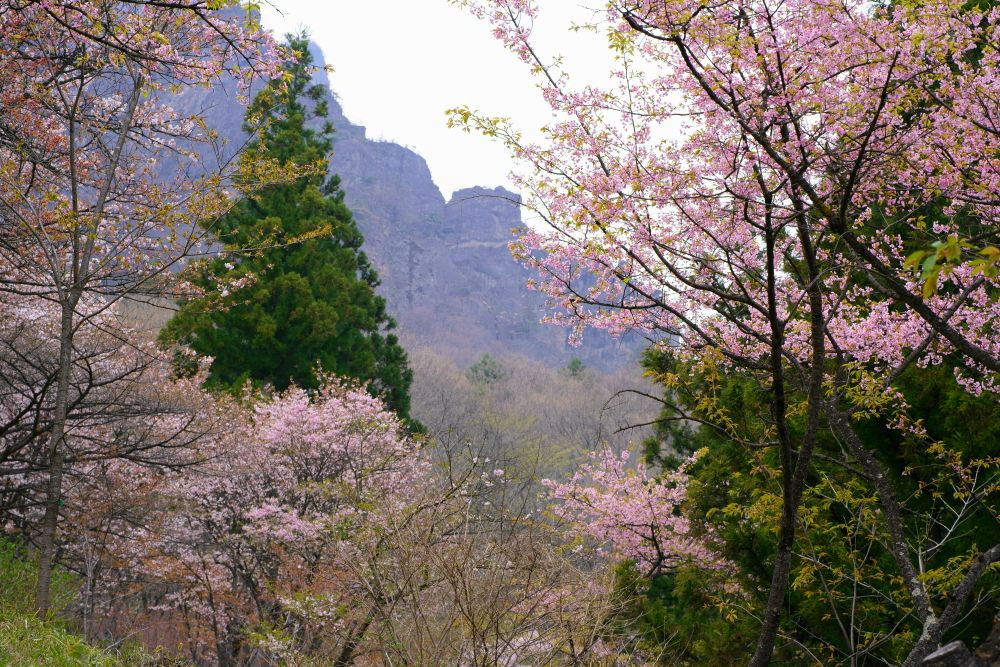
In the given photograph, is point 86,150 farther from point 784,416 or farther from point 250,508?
point 784,416

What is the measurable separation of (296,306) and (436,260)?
238 feet

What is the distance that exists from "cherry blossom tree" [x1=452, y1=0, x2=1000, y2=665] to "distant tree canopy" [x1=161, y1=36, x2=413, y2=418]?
12.6 meters

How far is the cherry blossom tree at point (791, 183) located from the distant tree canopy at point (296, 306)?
12570 mm

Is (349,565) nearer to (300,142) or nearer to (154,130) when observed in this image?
(154,130)

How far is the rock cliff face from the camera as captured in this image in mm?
77438

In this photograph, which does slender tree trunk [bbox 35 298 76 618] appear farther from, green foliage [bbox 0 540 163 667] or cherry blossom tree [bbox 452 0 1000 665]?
cherry blossom tree [bbox 452 0 1000 665]

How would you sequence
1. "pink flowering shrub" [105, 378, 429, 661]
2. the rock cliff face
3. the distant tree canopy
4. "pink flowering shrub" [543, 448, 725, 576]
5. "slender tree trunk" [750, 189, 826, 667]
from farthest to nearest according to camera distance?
the rock cliff face, the distant tree canopy, "pink flowering shrub" [105, 378, 429, 661], "pink flowering shrub" [543, 448, 725, 576], "slender tree trunk" [750, 189, 826, 667]

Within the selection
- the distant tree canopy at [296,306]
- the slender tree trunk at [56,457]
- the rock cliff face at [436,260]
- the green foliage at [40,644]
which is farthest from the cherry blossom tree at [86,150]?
the rock cliff face at [436,260]

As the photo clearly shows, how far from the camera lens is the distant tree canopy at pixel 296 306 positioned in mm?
17828

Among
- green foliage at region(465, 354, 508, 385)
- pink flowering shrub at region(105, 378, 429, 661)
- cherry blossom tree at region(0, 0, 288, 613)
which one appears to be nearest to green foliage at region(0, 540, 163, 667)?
cherry blossom tree at region(0, 0, 288, 613)

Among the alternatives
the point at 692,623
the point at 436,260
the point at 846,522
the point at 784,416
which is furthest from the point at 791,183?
the point at 436,260

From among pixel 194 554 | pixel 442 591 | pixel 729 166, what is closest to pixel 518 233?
pixel 729 166

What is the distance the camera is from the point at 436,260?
90625mm

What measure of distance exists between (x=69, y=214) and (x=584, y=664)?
214 inches
